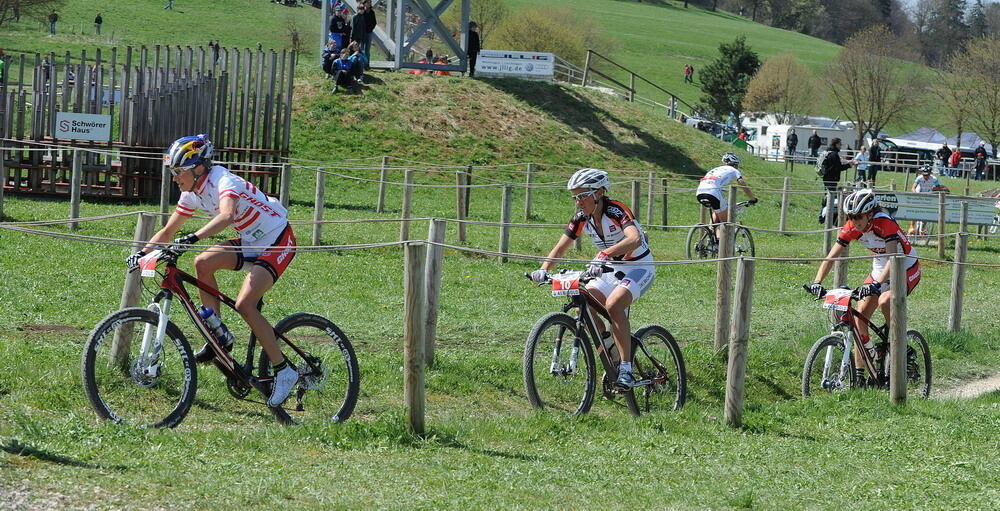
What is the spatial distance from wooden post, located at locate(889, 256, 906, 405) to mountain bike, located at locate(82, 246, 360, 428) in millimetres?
4646

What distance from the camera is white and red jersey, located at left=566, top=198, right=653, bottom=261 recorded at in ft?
31.6

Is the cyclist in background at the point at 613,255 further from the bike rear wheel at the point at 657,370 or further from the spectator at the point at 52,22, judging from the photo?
the spectator at the point at 52,22

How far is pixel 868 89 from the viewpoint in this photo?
7688 centimetres

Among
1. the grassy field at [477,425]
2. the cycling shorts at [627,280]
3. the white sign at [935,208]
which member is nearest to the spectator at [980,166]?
the white sign at [935,208]

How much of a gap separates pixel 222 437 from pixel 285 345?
1082 millimetres

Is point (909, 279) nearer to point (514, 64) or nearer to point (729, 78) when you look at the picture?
point (514, 64)

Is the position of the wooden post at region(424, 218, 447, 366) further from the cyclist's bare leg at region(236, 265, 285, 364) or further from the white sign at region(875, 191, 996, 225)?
the white sign at region(875, 191, 996, 225)

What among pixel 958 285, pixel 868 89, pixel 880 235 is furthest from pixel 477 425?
pixel 868 89

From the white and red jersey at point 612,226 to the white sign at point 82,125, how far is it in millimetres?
15515

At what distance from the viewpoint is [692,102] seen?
299 feet

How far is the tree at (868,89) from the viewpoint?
247ft

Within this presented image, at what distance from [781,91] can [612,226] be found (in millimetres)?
79411

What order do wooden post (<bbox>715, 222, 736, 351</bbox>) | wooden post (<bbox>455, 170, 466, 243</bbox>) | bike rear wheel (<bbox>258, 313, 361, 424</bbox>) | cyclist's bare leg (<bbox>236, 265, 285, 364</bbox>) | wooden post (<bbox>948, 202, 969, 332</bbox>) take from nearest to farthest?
1. cyclist's bare leg (<bbox>236, 265, 285, 364</bbox>)
2. bike rear wheel (<bbox>258, 313, 361, 424</bbox>)
3. wooden post (<bbox>715, 222, 736, 351</bbox>)
4. wooden post (<bbox>948, 202, 969, 332</bbox>)
5. wooden post (<bbox>455, 170, 466, 243</bbox>)

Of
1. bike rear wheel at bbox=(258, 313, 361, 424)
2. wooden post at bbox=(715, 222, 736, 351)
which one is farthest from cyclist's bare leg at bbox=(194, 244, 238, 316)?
wooden post at bbox=(715, 222, 736, 351)
